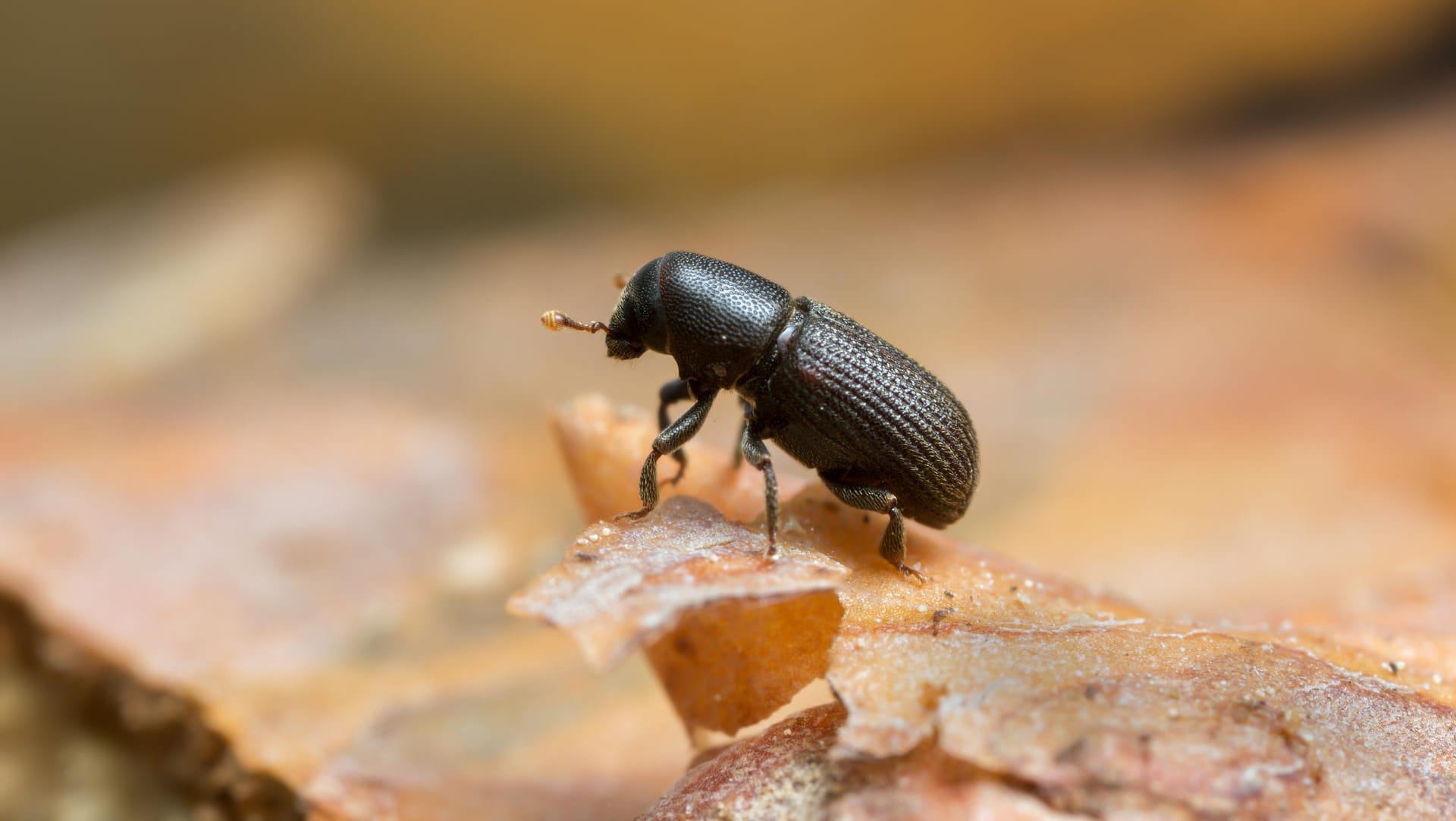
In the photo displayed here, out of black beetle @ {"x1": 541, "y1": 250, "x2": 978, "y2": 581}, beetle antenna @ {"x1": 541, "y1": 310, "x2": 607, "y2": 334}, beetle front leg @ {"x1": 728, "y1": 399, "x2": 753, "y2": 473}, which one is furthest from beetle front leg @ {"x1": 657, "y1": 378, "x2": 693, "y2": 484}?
beetle antenna @ {"x1": 541, "y1": 310, "x2": 607, "y2": 334}

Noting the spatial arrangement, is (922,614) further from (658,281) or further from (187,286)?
(187,286)

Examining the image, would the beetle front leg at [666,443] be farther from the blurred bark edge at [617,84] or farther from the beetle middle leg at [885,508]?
the blurred bark edge at [617,84]

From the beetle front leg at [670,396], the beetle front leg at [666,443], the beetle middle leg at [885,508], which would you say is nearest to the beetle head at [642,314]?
the beetle front leg at [670,396]

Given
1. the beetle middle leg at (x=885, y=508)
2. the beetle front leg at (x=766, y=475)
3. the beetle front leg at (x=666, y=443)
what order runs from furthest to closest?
the beetle front leg at (x=666, y=443) → the beetle middle leg at (x=885, y=508) → the beetle front leg at (x=766, y=475)

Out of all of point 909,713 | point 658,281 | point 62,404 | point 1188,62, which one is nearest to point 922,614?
point 909,713

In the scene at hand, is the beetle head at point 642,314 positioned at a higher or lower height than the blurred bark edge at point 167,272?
lower

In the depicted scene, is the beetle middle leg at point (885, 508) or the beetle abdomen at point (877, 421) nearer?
the beetle middle leg at point (885, 508)

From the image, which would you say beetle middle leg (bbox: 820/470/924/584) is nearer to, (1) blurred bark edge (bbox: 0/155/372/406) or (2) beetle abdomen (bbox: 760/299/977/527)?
(2) beetle abdomen (bbox: 760/299/977/527)
